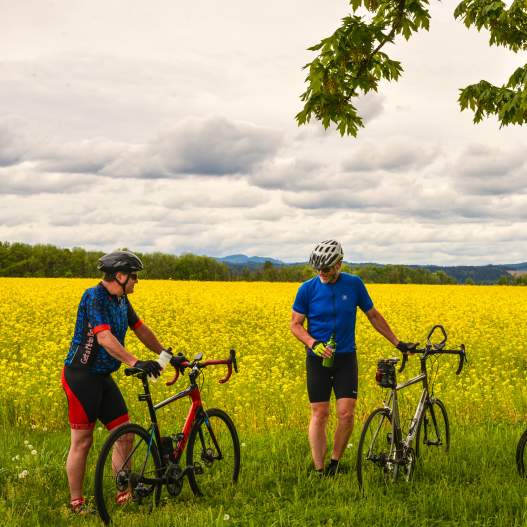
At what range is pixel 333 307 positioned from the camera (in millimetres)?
6039

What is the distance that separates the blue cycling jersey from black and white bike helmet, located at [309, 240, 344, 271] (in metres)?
0.30

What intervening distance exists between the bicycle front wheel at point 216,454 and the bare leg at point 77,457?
32.7 inches

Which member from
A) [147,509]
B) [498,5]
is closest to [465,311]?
[498,5]

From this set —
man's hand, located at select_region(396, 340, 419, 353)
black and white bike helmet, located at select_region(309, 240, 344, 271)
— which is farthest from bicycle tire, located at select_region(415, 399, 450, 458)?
black and white bike helmet, located at select_region(309, 240, 344, 271)

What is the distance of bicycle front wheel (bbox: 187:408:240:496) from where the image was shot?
542 cm

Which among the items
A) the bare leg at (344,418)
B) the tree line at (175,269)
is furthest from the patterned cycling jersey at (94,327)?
the tree line at (175,269)

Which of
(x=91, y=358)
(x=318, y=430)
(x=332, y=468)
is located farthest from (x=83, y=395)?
(x=332, y=468)

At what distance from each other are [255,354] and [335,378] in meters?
7.87

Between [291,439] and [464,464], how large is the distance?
1933 millimetres

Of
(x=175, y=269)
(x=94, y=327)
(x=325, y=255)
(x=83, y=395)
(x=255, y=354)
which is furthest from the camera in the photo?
(x=175, y=269)

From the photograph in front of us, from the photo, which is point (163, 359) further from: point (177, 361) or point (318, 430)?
point (318, 430)

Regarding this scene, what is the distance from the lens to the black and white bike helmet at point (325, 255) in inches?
230

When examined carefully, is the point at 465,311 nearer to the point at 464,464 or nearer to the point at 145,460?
the point at 464,464

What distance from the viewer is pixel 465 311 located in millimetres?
21984
